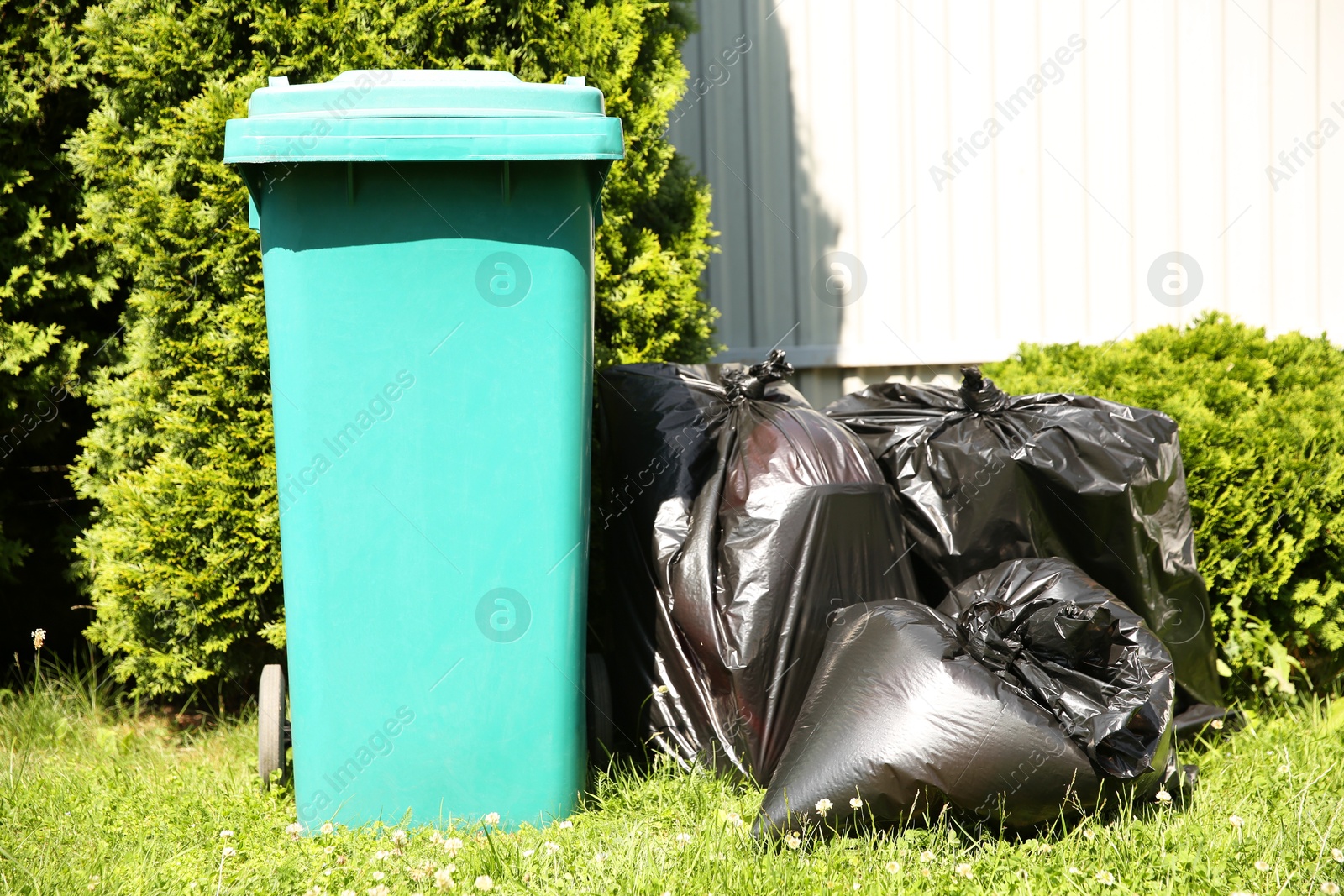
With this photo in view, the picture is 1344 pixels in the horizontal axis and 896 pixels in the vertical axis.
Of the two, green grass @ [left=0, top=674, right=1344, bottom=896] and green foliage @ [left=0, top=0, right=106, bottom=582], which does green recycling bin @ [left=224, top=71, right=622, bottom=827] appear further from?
green foliage @ [left=0, top=0, right=106, bottom=582]

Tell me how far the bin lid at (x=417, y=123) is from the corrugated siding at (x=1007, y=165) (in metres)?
2.05

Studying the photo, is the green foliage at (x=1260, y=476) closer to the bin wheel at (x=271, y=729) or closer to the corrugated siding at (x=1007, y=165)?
the corrugated siding at (x=1007, y=165)

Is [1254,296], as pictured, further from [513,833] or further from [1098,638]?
[513,833]

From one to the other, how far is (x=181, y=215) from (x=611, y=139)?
149cm

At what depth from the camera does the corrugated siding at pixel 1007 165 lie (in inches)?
142

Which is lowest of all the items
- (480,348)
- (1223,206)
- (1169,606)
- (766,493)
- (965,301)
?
(1169,606)

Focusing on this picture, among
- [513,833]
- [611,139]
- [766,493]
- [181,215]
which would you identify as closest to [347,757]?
[513,833]

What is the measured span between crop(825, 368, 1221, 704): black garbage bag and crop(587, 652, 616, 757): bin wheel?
2.96 ft

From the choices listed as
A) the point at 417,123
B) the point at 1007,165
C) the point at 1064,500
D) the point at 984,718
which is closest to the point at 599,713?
the point at 984,718

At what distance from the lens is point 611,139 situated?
7.36ft

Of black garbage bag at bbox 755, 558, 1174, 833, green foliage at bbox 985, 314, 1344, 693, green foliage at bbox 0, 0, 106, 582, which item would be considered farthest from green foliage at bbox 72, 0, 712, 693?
green foliage at bbox 985, 314, 1344, 693

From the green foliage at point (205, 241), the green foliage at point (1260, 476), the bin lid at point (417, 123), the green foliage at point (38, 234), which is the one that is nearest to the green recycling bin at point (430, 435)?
the bin lid at point (417, 123)

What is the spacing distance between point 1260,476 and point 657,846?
2.05m

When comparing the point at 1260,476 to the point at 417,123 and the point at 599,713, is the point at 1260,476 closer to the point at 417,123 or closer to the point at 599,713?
the point at 599,713
